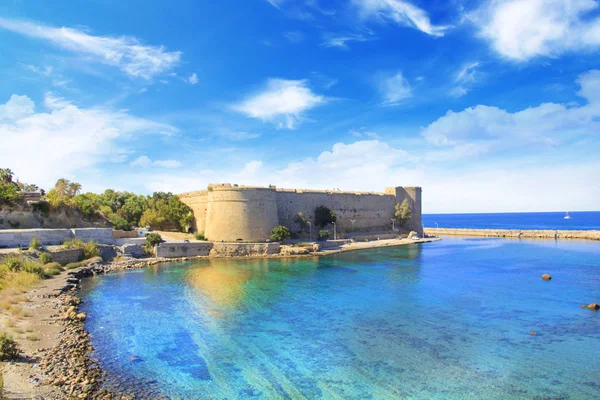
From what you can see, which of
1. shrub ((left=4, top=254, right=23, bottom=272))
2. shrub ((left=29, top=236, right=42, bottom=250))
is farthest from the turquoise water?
shrub ((left=29, top=236, right=42, bottom=250))

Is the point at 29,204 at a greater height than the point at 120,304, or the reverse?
the point at 29,204

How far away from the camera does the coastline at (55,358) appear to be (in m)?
6.57

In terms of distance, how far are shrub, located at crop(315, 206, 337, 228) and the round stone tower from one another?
5068 millimetres

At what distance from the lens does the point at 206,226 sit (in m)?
27.7

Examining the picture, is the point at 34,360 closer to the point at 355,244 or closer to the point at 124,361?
the point at 124,361

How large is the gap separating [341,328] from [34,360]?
23.0 feet

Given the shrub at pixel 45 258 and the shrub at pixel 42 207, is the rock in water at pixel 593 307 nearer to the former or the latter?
the shrub at pixel 45 258

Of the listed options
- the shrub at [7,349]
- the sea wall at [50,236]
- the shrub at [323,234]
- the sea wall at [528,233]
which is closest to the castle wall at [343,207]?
the shrub at [323,234]

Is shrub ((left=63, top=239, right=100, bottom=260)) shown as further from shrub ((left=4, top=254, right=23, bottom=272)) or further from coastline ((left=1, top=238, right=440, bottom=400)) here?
Answer: coastline ((left=1, top=238, right=440, bottom=400))

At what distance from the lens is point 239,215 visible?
A: 2606 centimetres

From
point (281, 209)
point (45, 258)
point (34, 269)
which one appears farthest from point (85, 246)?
point (281, 209)

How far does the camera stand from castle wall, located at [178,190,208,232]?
29.7 m

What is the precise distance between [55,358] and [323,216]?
24.2 meters

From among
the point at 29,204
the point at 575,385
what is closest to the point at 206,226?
the point at 29,204
